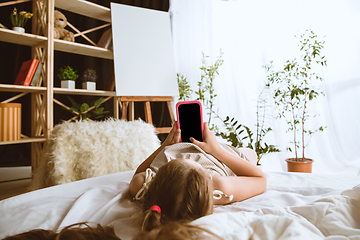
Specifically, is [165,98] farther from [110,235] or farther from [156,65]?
[110,235]

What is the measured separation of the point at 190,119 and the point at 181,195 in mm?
446

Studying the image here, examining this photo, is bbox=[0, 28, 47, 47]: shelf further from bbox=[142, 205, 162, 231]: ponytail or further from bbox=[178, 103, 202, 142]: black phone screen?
bbox=[142, 205, 162, 231]: ponytail

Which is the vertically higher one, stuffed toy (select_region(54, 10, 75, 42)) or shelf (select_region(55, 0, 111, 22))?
shelf (select_region(55, 0, 111, 22))

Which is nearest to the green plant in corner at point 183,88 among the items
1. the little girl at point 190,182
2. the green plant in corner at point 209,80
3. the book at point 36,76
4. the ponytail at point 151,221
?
the green plant in corner at point 209,80

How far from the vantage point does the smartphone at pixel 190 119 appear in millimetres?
1023

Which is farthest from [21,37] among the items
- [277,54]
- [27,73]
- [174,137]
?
[277,54]

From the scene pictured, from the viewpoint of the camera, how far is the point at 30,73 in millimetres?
2064

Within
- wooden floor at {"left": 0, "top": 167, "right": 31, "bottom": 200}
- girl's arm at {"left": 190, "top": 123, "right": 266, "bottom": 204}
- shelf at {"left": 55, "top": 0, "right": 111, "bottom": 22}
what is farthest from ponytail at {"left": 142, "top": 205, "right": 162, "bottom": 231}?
shelf at {"left": 55, "top": 0, "right": 111, "bottom": 22}

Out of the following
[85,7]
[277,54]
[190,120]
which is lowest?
[190,120]

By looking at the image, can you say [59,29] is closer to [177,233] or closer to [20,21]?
[20,21]

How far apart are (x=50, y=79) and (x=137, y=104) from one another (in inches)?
58.5

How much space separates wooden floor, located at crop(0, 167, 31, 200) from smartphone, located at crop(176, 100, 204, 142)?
1.72 meters

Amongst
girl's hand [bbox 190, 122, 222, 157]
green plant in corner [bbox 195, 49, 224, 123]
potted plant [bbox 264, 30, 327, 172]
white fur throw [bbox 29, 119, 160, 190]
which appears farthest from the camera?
green plant in corner [bbox 195, 49, 224, 123]

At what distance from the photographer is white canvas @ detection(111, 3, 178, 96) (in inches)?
95.3
